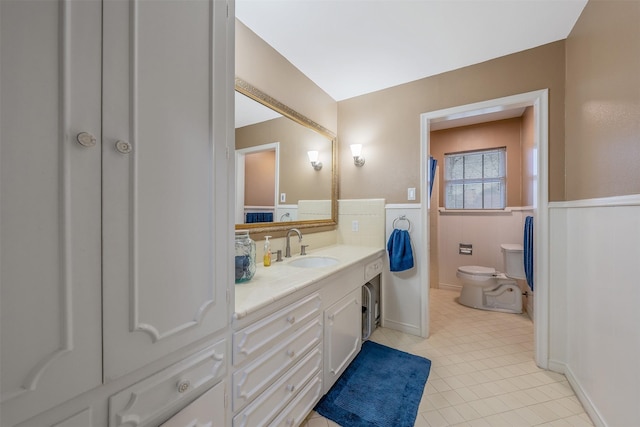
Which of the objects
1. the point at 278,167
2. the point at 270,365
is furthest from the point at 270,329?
the point at 278,167

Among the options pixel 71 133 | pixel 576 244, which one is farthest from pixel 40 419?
pixel 576 244

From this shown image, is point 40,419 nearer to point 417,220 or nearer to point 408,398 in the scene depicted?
point 408,398

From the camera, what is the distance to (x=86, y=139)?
0.57m

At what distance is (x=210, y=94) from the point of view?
0.85 meters

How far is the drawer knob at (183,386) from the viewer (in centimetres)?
76

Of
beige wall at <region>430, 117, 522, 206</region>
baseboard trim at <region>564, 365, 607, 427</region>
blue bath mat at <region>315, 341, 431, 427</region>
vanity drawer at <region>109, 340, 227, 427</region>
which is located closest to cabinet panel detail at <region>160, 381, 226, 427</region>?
vanity drawer at <region>109, 340, 227, 427</region>

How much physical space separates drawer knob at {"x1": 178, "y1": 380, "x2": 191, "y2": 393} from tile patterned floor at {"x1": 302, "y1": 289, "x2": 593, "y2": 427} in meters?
0.96

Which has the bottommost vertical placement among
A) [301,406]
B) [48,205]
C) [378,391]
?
[378,391]

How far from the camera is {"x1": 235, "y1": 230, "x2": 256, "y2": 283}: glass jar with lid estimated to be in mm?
1292

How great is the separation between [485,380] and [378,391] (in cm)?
77

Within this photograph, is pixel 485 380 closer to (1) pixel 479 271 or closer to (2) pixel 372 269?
(2) pixel 372 269

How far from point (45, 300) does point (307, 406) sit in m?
1.28

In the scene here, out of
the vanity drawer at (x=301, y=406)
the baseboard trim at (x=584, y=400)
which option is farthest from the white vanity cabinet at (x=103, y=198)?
the baseboard trim at (x=584, y=400)

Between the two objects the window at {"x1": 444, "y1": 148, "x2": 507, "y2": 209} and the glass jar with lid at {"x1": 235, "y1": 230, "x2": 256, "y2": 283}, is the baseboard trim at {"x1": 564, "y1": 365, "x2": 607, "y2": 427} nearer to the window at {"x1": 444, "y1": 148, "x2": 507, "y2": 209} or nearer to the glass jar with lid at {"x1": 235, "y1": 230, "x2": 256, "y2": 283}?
the glass jar with lid at {"x1": 235, "y1": 230, "x2": 256, "y2": 283}
